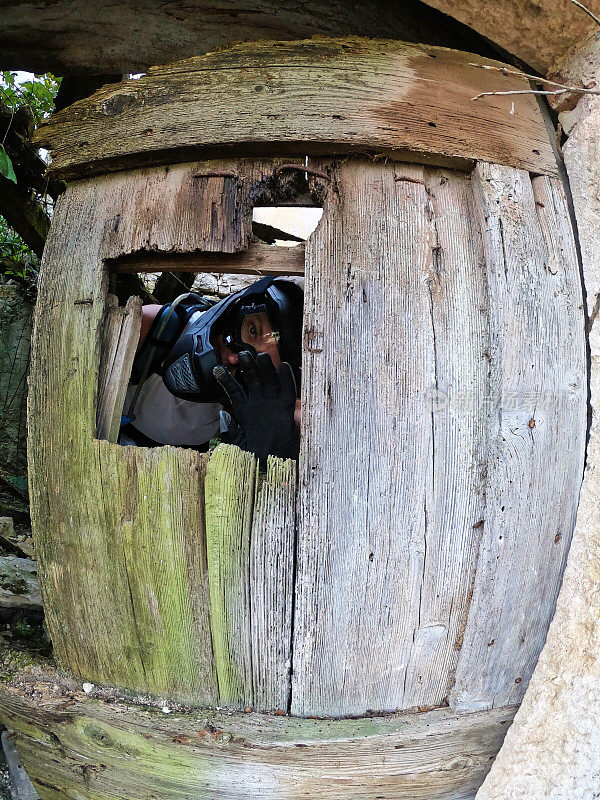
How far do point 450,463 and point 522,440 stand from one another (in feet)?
0.66

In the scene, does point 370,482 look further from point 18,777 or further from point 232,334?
point 18,777

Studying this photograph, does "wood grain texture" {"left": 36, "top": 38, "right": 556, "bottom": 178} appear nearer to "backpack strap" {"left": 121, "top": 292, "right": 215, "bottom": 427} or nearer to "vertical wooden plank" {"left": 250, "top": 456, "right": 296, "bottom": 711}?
"backpack strap" {"left": 121, "top": 292, "right": 215, "bottom": 427}

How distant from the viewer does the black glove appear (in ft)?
6.25

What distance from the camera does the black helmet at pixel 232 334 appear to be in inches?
84.9

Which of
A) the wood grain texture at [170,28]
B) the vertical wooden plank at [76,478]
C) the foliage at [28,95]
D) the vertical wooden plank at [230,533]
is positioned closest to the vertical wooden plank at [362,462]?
the vertical wooden plank at [230,533]

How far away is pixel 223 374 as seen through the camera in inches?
75.0

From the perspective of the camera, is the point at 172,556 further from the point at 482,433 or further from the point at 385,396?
the point at 482,433

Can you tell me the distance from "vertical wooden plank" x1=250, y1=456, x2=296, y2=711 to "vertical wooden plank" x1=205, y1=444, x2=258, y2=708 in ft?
0.07

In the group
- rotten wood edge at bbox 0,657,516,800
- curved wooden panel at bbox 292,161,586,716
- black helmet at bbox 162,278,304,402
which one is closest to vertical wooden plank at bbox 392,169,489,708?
curved wooden panel at bbox 292,161,586,716

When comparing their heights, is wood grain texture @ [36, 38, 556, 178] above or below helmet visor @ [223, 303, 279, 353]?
above

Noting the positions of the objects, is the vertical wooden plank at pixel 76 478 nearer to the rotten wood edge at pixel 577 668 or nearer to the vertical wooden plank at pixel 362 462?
the vertical wooden plank at pixel 362 462

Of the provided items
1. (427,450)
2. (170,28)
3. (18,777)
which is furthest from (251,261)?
(18,777)

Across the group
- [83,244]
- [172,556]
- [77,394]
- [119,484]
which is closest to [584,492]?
[172,556]

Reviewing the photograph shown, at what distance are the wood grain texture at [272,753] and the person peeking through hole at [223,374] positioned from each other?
2.59 feet
